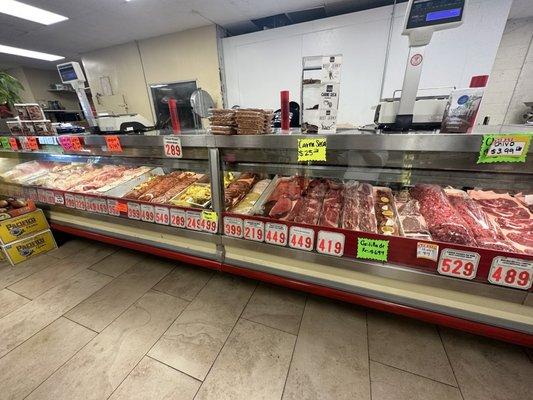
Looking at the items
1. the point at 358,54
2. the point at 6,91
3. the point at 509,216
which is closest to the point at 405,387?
the point at 509,216

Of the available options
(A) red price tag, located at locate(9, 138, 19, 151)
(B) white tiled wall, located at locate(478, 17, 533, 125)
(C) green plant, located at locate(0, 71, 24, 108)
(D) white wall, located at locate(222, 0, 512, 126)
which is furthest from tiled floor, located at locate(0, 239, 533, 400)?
(B) white tiled wall, located at locate(478, 17, 533, 125)

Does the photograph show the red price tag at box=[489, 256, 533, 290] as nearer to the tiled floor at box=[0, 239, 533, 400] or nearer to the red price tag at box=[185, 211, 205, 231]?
the tiled floor at box=[0, 239, 533, 400]

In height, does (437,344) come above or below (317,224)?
below

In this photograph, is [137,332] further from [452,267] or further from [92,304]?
[452,267]

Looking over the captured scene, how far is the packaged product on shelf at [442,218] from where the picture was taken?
1.16 metres

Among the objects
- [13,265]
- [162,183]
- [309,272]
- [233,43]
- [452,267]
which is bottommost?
[13,265]

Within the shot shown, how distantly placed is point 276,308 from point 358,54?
4.44m

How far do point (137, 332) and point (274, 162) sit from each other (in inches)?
56.3

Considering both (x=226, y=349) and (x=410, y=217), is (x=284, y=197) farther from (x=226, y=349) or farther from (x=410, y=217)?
(x=226, y=349)

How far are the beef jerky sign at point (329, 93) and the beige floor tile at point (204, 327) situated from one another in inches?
53.4

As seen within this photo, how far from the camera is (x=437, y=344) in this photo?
4.46 ft

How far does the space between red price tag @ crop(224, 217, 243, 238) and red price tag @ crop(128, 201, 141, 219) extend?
0.78 meters

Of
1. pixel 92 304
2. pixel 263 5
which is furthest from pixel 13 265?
pixel 263 5

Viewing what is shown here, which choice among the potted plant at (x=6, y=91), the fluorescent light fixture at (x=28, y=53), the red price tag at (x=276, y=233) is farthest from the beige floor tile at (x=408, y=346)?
the fluorescent light fixture at (x=28, y=53)
